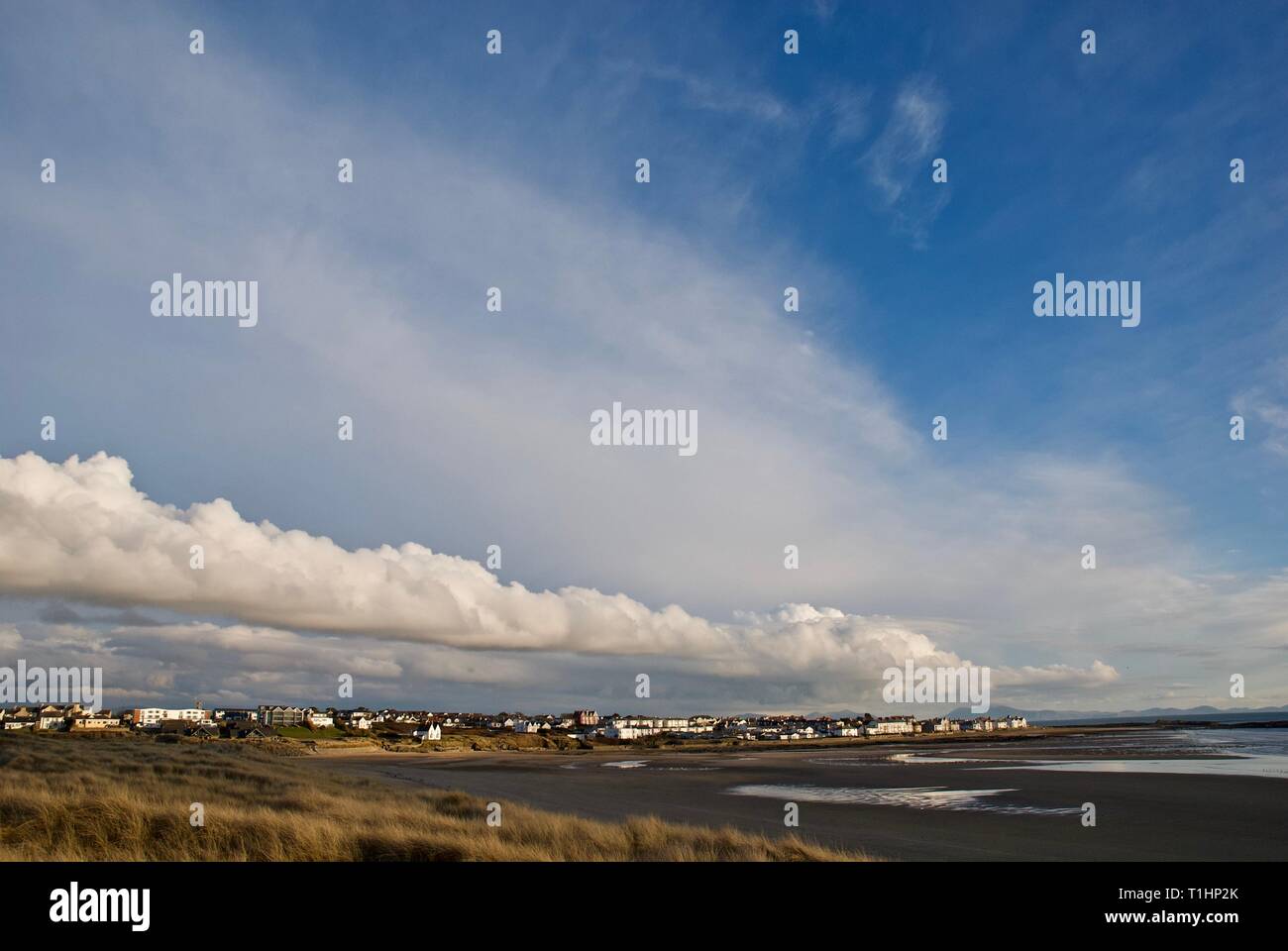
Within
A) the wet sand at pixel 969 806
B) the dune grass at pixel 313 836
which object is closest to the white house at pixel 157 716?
the wet sand at pixel 969 806

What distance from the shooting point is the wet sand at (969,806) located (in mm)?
19938

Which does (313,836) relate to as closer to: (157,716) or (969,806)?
(969,806)

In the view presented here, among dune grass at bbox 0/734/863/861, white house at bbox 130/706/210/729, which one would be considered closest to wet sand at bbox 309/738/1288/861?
dune grass at bbox 0/734/863/861

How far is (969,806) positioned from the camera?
29156mm

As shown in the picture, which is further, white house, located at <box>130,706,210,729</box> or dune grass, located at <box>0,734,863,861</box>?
white house, located at <box>130,706,210,729</box>

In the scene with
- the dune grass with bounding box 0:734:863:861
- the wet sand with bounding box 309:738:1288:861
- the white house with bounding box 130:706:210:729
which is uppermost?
the dune grass with bounding box 0:734:863:861

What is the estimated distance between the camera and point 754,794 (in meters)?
36.5

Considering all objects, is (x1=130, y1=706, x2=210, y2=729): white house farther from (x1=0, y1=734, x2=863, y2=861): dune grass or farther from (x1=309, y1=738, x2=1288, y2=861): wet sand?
(x1=0, y1=734, x2=863, y2=861): dune grass

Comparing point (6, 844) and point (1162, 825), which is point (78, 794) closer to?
point (6, 844)

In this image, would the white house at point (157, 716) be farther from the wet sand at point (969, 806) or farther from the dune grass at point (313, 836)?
the dune grass at point (313, 836)

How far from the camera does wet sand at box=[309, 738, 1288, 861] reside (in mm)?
19938
